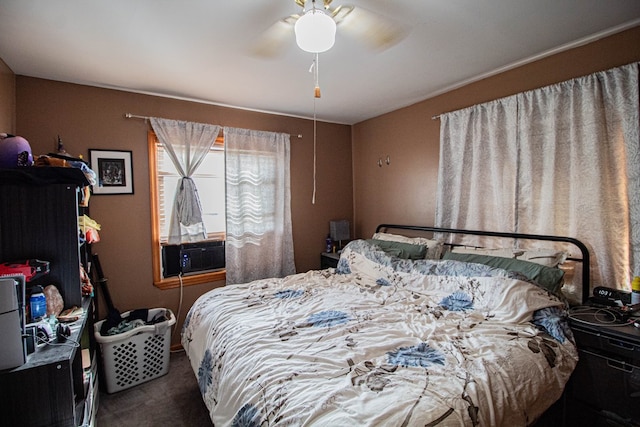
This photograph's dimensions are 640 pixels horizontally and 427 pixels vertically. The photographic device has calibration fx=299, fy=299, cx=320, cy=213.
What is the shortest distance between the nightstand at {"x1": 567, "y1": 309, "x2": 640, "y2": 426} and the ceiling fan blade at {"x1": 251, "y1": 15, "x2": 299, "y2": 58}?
2409mm

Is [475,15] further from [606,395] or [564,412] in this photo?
[564,412]

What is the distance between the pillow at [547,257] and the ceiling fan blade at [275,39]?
220cm

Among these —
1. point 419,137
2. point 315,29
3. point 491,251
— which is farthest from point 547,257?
point 315,29

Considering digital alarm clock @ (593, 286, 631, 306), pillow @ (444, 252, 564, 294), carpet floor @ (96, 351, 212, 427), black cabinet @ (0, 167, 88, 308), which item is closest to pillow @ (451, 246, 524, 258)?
pillow @ (444, 252, 564, 294)

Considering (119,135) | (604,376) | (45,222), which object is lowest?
(604,376)

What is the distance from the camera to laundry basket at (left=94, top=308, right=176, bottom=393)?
232cm

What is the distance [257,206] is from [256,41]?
179 cm

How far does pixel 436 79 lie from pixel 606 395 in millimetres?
2443

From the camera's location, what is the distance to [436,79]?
104 inches

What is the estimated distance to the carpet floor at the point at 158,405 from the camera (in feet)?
6.64

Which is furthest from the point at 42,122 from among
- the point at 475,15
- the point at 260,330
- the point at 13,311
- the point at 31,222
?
the point at 475,15

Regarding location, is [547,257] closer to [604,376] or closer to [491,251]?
[491,251]

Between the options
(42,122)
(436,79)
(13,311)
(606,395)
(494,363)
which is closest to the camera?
(13,311)

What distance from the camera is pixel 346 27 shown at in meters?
1.81
